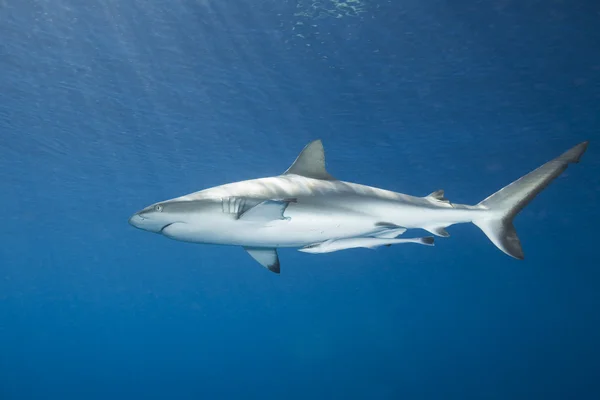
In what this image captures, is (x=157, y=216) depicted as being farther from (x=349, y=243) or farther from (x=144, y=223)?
(x=349, y=243)

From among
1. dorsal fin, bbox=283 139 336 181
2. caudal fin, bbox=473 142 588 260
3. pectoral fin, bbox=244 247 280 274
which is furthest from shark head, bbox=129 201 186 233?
caudal fin, bbox=473 142 588 260

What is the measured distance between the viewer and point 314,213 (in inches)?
162

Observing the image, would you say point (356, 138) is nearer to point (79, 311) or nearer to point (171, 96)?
point (171, 96)

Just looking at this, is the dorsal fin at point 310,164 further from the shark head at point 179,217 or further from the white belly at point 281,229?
the shark head at point 179,217

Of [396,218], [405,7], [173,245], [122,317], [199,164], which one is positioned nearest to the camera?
[396,218]

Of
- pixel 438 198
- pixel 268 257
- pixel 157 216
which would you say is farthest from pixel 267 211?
pixel 438 198

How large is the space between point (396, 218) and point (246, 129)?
12.7 m

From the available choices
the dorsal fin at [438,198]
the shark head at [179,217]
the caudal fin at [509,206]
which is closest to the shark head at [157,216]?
the shark head at [179,217]

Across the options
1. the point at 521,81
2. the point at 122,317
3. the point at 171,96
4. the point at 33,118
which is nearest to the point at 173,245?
the point at 33,118

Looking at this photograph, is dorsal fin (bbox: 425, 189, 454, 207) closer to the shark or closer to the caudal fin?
the shark

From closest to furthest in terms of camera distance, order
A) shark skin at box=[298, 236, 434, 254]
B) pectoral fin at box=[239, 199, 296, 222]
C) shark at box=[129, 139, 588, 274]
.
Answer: pectoral fin at box=[239, 199, 296, 222], shark at box=[129, 139, 588, 274], shark skin at box=[298, 236, 434, 254]

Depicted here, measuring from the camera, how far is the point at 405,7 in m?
9.70

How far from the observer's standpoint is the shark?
3676 millimetres

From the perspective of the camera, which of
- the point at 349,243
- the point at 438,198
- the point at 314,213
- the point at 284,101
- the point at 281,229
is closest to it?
the point at 281,229
